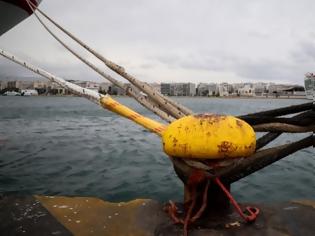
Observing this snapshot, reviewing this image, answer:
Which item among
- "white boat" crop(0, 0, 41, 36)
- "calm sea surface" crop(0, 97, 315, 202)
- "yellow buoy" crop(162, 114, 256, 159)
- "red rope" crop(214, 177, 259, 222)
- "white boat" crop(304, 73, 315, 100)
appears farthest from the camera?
"white boat" crop(0, 0, 41, 36)

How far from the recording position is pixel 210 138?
246 centimetres

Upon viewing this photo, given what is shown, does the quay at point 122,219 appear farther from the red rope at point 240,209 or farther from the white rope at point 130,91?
the white rope at point 130,91

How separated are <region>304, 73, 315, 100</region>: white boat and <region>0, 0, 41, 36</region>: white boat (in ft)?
30.6

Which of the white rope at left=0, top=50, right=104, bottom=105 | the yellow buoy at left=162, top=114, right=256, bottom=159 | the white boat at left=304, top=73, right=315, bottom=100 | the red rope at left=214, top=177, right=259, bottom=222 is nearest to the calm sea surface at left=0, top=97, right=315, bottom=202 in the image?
the white rope at left=0, top=50, right=104, bottom=105

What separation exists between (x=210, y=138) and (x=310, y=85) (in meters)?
0.91

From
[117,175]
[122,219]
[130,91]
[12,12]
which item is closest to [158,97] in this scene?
[130,91]

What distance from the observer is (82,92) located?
4.10 metres

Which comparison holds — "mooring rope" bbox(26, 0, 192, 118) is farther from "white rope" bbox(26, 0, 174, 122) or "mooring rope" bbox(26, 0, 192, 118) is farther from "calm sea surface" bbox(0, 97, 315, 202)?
"calm sea surface" bbox(0, 97, 315, 202)

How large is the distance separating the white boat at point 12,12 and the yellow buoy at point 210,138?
9.04 meters

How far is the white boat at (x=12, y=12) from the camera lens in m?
10.1

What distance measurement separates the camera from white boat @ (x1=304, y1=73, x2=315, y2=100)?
2596 mm

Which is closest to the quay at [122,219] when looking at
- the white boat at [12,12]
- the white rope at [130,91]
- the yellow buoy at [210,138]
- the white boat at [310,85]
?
the yellow buoy at [210,138]

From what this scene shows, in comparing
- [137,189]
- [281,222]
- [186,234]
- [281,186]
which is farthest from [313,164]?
[186,234]

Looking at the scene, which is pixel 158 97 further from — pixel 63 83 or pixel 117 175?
pixel 117 175
